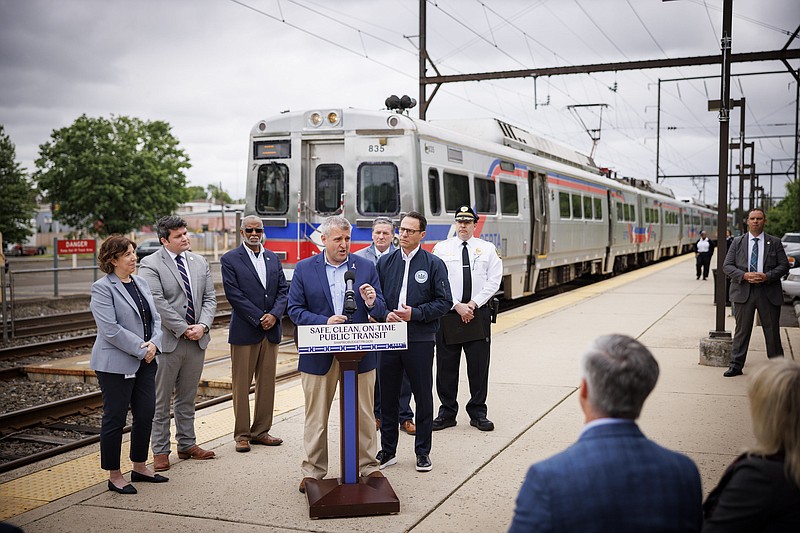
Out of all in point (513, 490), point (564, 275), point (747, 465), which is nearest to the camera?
point (747, 465)

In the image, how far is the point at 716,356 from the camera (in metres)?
9.75

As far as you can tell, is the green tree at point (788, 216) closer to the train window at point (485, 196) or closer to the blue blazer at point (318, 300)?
the train window at point (485, 196)

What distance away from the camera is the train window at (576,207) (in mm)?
21328

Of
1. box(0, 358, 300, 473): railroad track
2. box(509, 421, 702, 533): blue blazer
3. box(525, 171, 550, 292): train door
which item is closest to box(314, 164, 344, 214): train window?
box(0, 358, 300, 473): railroad track

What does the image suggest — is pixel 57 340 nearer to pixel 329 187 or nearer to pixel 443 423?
pixel 329 187

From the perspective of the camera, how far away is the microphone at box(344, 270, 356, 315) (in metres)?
4.88

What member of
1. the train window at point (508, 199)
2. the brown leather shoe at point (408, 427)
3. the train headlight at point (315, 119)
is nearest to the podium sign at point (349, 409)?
the brown leather shoe at point (408, 427)

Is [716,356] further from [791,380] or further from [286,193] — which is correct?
[791,380]

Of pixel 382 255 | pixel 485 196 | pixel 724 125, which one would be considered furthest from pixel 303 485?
pixel 485 196

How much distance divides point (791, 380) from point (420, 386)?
3.56 m

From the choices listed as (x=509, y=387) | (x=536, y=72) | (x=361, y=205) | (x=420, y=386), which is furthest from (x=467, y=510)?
(x=536, y=72)

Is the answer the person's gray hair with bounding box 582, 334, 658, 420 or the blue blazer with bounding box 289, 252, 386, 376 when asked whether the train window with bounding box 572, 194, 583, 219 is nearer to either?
the blue blazer with bounding box 289, 252, 386, 376

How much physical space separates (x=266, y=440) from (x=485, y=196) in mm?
9251

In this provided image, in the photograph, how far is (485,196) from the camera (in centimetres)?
1500
